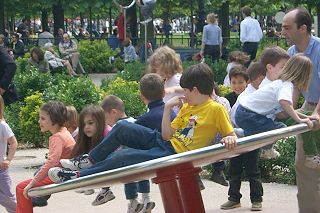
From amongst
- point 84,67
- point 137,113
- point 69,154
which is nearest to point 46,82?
point 137,113

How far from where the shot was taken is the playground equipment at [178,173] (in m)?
3.88

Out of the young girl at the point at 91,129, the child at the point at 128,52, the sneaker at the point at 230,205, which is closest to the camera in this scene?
the young girl at the point at 91,129

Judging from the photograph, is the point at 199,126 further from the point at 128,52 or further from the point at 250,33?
the point at 128,52

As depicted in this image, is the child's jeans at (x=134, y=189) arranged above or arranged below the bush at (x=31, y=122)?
above

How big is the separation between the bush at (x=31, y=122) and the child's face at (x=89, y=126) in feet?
22.8

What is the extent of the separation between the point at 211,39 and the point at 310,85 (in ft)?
56.3

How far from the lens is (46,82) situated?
1457 centimetres

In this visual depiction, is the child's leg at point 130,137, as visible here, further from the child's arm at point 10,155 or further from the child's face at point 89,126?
the child's arm at point 10,155

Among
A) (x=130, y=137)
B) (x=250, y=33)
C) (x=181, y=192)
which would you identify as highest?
(x=130, y=137)

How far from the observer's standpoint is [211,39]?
2370cm

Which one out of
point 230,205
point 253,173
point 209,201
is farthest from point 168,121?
point 209,201

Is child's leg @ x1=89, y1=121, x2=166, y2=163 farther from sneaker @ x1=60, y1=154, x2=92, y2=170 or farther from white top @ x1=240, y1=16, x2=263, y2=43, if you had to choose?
white top @ x1=240, y1=16, x2=263, y2=43

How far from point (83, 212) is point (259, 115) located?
101 inches

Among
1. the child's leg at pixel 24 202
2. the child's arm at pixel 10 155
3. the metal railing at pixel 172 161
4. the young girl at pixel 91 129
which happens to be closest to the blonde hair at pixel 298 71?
the young girl at pixel 91 129
